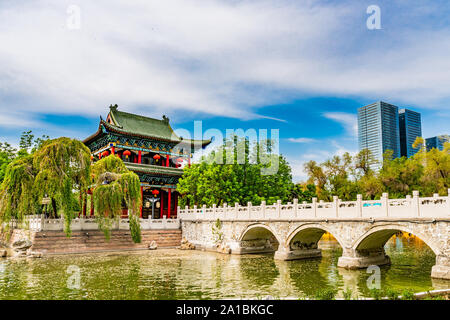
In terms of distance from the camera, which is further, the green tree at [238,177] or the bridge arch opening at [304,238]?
the green tree at [238,177]

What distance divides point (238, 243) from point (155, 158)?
14419 mm

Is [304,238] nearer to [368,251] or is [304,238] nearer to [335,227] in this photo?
[335,227]

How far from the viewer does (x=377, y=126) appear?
69188mm

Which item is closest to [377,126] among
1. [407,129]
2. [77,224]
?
[407,129]

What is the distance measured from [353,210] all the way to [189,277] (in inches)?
304

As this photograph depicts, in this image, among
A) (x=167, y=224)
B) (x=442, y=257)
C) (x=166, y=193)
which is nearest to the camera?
(x=442, y=257)

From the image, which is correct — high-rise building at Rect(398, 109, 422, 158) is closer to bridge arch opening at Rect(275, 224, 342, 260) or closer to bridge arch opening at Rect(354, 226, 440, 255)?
bridge arch opening at Rect(275, 224, 342, 260)

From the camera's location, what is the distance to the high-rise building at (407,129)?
77688 millimetres

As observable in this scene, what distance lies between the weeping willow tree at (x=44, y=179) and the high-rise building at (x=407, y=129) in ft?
234

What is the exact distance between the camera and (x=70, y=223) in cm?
2169

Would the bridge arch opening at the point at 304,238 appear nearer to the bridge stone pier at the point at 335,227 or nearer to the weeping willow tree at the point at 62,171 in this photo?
the bridge stone pier at the point at 335,227

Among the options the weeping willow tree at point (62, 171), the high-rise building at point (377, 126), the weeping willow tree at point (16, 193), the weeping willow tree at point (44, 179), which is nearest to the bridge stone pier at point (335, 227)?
the weeping willow tree at point (62, 171)
